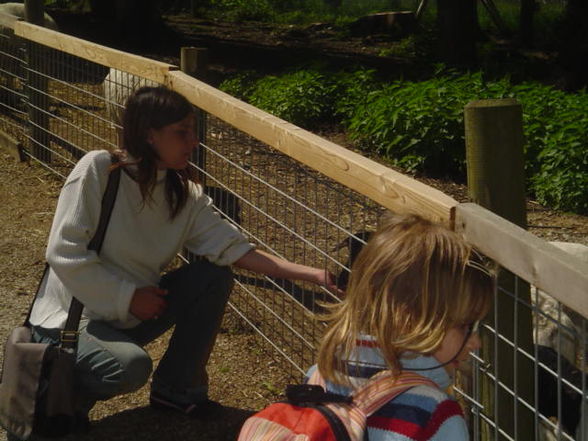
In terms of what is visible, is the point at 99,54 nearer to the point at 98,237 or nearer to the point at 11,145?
the point at 11,145

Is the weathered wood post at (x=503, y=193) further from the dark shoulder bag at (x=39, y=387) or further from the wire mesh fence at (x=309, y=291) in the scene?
the dark shoulder bag at (x=39, y=387)

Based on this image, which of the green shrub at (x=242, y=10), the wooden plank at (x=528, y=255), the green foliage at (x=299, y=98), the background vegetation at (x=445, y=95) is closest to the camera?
the wooden plank at (x=528, y=255)

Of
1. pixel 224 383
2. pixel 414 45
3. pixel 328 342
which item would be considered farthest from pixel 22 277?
pixel 414 45

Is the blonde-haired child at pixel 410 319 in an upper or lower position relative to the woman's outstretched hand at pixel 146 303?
upper

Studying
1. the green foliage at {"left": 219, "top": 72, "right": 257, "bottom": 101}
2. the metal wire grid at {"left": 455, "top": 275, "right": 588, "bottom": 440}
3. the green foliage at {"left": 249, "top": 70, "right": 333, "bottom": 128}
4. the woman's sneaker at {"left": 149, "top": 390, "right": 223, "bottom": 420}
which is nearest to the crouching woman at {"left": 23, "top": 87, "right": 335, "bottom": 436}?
the woman's sneaker at {"left": 149, "top": 390, "right": 223, "bottom": 420}

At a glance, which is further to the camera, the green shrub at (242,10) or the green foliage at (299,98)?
the green shrub at (242,10)

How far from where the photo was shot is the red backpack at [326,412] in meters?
2.12

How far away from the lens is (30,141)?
26.4 ft

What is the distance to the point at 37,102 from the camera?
25.8 feet

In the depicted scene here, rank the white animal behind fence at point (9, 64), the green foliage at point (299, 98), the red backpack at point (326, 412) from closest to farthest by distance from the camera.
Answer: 1. the red backpack at point (326, 412)
2. the white animal behind fence at point (9, 64)
3. the green foliage at point (299, 98)

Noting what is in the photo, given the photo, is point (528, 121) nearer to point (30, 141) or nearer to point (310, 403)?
point (30, 141)

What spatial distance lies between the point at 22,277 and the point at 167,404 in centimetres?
197

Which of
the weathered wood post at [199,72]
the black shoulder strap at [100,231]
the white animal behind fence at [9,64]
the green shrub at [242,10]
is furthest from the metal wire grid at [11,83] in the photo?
the green shrub at [242,10]

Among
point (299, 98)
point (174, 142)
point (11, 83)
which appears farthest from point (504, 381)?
point (299, 98)
